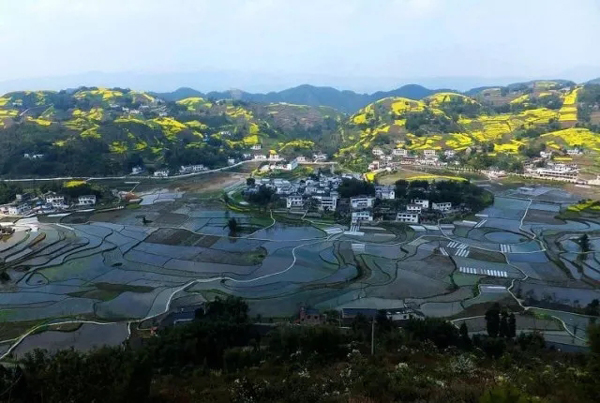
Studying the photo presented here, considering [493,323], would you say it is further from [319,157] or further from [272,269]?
[319,157]

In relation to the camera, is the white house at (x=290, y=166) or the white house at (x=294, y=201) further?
the white house at (x=290, y=166)

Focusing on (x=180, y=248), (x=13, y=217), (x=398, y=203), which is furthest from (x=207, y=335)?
(x=13, y=217)

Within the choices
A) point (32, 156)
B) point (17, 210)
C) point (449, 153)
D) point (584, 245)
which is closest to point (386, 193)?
point (584, 245)

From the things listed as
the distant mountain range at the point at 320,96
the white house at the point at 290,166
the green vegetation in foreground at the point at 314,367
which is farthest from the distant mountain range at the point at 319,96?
the green vegetation in foreground at the point at 314,367

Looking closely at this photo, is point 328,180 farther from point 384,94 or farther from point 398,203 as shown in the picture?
point 384,94

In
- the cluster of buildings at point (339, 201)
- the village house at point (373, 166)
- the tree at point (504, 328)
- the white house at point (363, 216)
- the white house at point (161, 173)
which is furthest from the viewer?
the village house at point (373, 166)

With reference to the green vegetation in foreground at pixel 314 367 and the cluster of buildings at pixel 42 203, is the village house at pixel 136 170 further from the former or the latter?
the green vegetation in foreground at pixel 314 367
